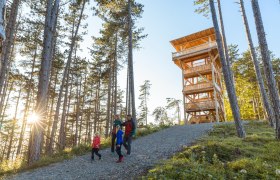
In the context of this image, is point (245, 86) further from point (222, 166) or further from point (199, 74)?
point (222, 166)

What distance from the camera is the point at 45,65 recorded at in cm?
886

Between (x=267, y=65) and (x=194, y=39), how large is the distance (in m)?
16.2

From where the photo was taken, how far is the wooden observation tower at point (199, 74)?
2148cm

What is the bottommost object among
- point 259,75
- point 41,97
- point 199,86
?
point 41,97

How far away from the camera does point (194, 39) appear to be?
24.0 m

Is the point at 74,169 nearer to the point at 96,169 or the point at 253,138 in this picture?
the point at 96,169

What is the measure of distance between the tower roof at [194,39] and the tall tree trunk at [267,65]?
13.8 metres

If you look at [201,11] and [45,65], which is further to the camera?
[201,11]

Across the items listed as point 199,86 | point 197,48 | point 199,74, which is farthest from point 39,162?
point 197,48

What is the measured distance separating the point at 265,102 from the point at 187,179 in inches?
464

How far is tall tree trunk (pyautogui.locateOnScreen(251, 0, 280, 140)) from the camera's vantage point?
8.03 metres

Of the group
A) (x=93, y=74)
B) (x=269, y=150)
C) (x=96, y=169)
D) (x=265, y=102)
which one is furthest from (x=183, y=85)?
(x=96, y=169)

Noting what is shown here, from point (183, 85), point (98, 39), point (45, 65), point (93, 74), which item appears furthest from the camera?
point (93, 74)

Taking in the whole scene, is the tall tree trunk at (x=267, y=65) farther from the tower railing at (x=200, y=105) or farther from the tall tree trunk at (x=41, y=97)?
the tower railing at (x=200, y=105)
